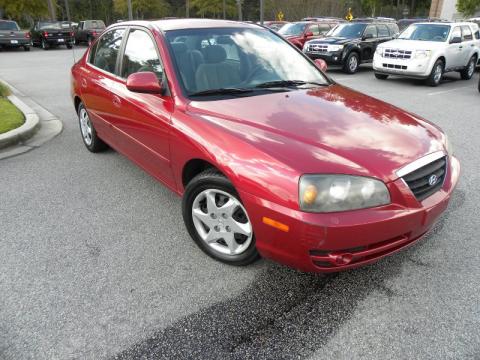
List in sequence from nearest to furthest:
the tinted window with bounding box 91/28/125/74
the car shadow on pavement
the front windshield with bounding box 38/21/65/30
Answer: the car shadow on pavement < the tinted window with bounding box 91/28/125/74 < the front windshield with bounding box 38/21/65/30

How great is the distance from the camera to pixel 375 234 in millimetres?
2305

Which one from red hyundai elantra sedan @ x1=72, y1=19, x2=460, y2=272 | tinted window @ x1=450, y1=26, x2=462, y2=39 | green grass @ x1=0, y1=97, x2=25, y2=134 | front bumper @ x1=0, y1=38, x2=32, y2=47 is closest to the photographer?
red hyundai elantra sedan @ x1=72, y1=19, x2=460, y2=272

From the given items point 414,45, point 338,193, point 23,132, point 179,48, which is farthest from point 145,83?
point 414,45

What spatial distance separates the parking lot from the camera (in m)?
2.23

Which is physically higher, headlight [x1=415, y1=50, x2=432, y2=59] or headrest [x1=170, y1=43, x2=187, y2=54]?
headrest [x1=170, y1=43, x2=187, y2=54]

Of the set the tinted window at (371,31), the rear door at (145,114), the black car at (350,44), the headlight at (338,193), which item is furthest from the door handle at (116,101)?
the tinted window at (371,31)

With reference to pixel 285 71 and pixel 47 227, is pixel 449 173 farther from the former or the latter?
pixel 47 227

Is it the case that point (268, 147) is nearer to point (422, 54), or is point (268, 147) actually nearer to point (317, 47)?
point (422, 54)

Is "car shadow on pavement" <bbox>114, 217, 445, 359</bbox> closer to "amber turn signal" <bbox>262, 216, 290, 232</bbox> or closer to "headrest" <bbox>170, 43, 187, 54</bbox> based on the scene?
"amber turn signal" <bbox>262, 216, 290, 232</bbox>

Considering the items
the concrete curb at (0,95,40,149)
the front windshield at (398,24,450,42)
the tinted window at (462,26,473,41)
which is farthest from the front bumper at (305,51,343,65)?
the concrete curb at (0,95,40,149)

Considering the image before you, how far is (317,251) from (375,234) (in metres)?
0.34

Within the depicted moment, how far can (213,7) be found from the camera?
55.7m

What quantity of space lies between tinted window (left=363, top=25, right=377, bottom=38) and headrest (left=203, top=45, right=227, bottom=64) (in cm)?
1231

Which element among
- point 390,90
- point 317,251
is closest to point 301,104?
point 317,251
